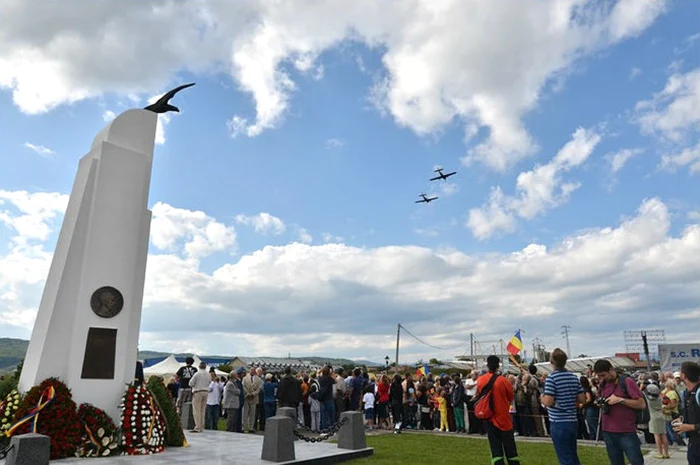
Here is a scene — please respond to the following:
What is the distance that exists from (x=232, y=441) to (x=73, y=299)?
195 inches

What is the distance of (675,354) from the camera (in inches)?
911

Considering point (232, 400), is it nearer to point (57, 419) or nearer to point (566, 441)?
point (57, 419)

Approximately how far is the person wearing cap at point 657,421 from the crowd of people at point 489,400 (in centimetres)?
2

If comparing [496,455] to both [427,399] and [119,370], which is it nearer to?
[119,370]

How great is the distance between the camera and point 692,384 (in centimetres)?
564

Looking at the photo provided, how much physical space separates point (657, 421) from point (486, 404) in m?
5.70

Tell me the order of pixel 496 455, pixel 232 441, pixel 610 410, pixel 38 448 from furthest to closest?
1. pixel 232 441
2. pixel 38 448
3. pixel 496 455
4. pixel 610 410

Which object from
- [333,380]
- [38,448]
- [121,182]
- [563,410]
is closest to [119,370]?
[38,448]

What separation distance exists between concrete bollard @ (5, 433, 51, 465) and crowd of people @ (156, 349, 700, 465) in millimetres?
6231

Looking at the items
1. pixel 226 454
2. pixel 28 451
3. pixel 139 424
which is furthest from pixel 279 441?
pixel 28 451

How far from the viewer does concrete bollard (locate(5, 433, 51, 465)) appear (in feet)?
26.2

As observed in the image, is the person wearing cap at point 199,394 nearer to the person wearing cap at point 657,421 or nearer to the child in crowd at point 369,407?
the child in crowd at point 369,407

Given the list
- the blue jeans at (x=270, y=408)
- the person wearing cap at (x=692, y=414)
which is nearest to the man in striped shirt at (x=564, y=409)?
the person wearing cap at (x=692, y=414)

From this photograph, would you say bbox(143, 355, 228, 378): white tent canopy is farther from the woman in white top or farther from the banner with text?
the banner with text
